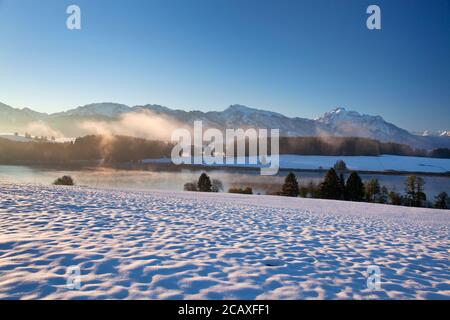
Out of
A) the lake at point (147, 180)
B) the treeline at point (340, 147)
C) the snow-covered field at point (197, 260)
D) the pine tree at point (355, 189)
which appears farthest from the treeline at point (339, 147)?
the snow-covered field at point (197, 260)

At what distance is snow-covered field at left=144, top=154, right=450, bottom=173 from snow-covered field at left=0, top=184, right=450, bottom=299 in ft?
434

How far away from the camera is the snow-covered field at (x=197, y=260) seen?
16.7 feet

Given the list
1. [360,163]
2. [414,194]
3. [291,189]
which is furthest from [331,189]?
[360,163]

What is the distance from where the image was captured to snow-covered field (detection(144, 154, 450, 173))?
437 ft

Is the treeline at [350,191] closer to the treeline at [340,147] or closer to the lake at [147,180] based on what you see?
the lake at [147,180]

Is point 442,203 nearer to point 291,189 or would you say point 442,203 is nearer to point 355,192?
point 355,192

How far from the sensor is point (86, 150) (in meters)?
156

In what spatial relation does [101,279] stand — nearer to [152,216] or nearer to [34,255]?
[34,255]

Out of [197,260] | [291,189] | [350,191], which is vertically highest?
[197,260]

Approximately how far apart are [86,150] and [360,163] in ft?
509

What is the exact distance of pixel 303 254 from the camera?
7.65 meters

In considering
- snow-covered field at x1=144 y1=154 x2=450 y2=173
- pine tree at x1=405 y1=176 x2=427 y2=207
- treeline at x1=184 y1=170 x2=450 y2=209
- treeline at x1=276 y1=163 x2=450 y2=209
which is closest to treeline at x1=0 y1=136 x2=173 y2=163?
snow-covered field at x1=144 y1=154 x2=450 y2=173
